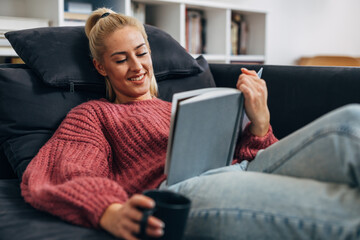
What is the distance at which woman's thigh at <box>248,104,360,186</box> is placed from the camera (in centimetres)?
80

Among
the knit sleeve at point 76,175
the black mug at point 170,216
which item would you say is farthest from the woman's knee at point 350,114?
the knit sleeve at point 76,175

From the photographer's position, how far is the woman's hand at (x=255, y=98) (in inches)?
40.9

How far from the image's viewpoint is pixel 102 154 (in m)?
1.12

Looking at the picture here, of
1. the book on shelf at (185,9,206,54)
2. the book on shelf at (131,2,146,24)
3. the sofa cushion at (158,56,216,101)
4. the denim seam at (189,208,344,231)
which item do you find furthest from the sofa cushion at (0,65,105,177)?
the book on shelf at (185,9,206,54)

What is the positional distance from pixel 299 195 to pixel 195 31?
219 centimetres

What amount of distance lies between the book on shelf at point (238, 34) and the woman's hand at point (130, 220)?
2.44 metres

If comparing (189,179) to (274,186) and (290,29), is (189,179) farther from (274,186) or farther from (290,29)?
(290,29)

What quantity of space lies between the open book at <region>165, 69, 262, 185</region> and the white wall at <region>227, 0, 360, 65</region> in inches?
92.5

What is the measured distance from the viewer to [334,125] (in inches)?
32.7

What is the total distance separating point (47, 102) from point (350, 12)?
3.55 m

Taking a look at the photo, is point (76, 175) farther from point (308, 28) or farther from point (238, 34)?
point (308, 28)

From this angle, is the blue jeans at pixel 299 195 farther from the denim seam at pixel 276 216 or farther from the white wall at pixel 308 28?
the white wall at pixel 308 28

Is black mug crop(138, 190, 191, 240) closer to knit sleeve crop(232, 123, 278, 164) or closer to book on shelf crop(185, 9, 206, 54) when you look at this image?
knit sleeve crop(232, 123, 278, 164)

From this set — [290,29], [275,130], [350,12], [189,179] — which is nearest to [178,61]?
[275,130]
